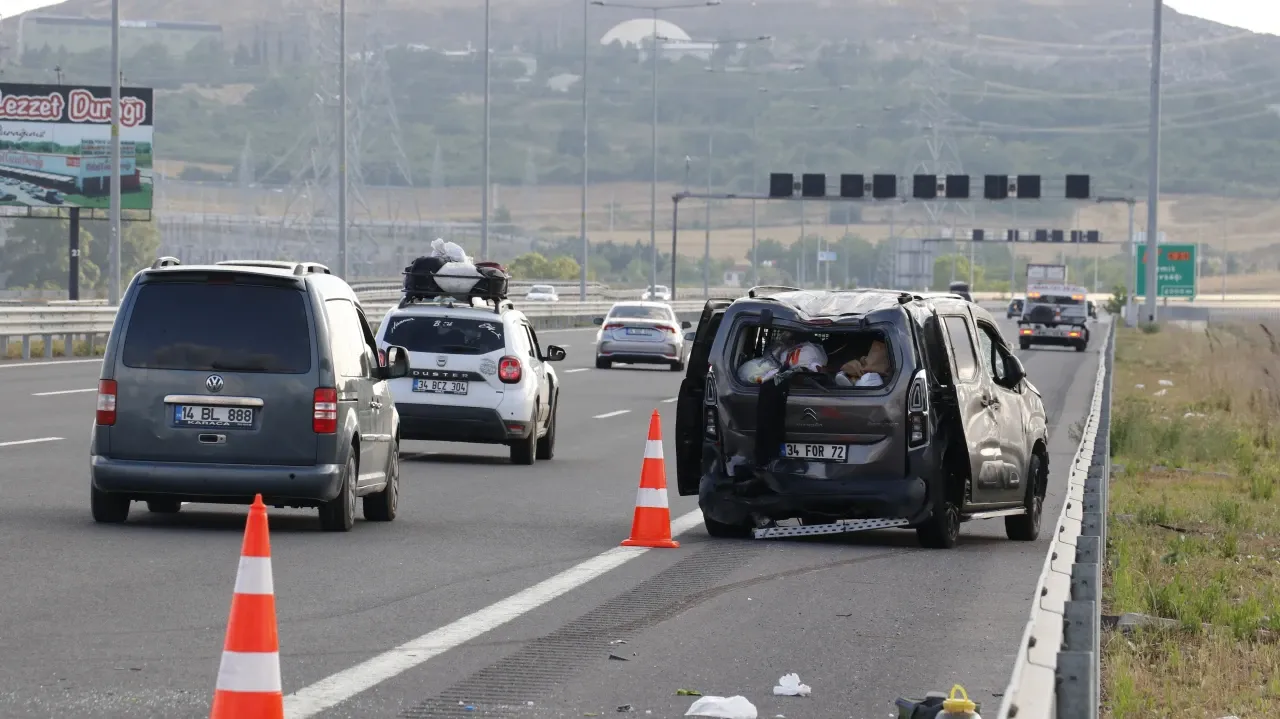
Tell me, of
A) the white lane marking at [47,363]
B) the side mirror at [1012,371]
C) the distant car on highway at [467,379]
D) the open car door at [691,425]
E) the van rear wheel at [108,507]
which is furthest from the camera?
the white lane marking at [47,363]

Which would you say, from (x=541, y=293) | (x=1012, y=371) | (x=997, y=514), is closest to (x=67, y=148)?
(x=541, y=293)

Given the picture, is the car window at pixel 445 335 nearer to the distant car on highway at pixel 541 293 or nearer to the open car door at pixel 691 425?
the open car door at pixel 691 425

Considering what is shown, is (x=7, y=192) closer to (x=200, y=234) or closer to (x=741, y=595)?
(x=741, y=595)

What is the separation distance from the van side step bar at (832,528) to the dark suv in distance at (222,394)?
8.56 ft

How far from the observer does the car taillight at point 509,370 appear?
68.2 ft

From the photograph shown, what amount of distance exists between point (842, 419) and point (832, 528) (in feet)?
2.33

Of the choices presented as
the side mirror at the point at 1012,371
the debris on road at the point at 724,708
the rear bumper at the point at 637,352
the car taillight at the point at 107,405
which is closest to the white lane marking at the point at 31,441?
the car taillight at the point at 107,405

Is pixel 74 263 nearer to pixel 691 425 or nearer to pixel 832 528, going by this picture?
pixel 691 425

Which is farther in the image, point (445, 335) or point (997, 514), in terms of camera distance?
point (445, 335)

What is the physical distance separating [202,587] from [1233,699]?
192 inches

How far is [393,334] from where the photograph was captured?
21109 millimetres

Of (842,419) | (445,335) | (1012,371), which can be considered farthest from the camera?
(445,335)

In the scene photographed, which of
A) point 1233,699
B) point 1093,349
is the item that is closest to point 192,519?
point 1233,699

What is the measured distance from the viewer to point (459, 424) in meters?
20.8
